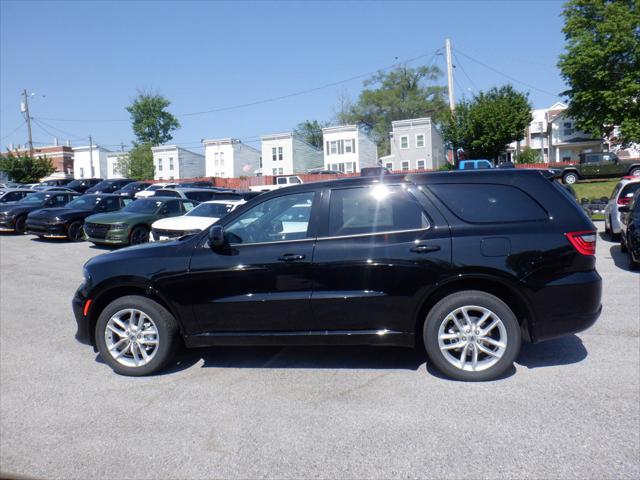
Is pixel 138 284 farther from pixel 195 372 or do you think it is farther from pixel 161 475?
pixel 161 475

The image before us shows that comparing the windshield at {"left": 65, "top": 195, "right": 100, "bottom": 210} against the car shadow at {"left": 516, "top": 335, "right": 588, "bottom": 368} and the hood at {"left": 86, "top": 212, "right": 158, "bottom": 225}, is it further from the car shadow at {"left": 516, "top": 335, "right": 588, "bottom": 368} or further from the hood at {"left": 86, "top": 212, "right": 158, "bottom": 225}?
the car shadow at {"left": 516, "top": 335, "right": 588, "bottom": 368}

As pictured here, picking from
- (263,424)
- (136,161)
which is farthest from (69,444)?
(136,161)

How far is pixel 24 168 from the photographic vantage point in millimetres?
59750

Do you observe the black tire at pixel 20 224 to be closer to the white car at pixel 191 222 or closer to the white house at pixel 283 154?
the white car at pixel 191 222

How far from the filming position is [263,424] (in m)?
4.23

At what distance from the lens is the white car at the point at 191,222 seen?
44.3ft

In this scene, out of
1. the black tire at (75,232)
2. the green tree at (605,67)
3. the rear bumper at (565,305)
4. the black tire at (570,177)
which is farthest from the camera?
the green tree at (605,67)

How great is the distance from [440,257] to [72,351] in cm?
421

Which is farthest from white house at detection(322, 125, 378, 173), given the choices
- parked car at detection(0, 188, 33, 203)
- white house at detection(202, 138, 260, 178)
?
Answer: parked car at detection(0, 188, 33, 203)

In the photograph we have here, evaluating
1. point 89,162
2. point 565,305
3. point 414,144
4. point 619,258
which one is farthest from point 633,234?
point 89,162

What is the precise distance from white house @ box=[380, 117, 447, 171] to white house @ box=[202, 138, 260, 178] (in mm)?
20523

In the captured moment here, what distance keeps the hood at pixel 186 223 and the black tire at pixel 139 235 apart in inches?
73.7

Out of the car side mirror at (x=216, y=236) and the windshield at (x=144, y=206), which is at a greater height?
the windshield at (x=144, y=206)

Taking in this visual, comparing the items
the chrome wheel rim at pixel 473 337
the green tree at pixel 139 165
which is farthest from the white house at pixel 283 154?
the chrome wheel rim at pixel 473 337
